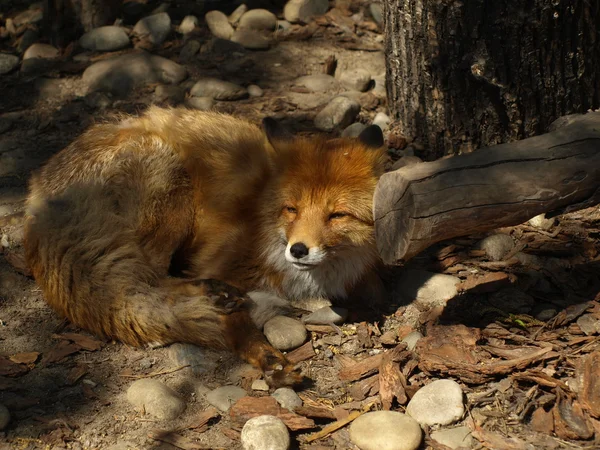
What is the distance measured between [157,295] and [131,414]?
0.84 metres

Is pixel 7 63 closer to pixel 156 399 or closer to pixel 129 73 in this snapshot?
pixel 129 73

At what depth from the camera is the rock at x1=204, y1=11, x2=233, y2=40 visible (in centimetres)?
765

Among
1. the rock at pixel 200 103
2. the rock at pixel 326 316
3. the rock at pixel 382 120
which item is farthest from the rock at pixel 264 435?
the rock at pixel 200 103

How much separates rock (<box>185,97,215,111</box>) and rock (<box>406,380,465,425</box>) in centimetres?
383

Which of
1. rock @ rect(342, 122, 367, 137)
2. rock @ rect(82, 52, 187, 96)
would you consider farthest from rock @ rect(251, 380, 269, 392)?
rock @ rect(82, 52, 187, 96)

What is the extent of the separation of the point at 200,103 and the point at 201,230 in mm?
2047

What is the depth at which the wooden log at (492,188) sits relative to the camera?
11.7ft

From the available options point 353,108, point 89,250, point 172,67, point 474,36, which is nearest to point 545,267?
point 474,36

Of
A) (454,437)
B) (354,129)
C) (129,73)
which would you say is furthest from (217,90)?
(454,437)

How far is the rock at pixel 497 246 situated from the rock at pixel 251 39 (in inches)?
142

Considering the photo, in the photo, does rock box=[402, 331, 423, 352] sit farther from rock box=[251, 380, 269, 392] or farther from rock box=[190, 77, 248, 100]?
rock box=[190, 77, 248, 100]

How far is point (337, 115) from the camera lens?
6312 millimetres

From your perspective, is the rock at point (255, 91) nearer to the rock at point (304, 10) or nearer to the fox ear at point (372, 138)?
the rock at point (304, 10)

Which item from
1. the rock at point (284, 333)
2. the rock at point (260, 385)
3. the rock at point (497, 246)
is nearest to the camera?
the rock at point (260, 385)
